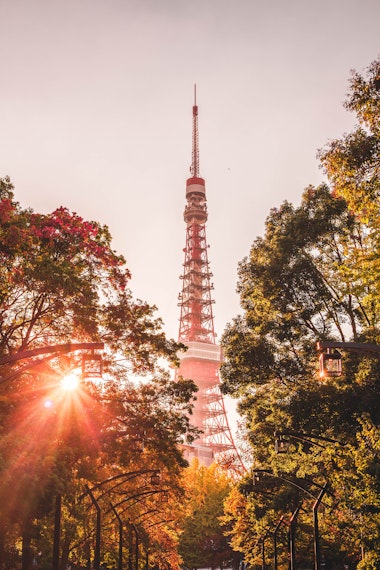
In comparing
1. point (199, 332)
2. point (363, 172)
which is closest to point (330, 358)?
point (363, 172)

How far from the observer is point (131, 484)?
34875mm

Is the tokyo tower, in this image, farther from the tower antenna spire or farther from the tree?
the tree

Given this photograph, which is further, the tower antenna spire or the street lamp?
the tower antenna spire

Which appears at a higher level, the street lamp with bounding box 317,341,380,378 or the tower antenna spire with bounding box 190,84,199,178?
the tower antenna spire with bounding box 190,84,199,178

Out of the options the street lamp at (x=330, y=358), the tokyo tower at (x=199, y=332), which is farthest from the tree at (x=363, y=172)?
the tokyo tower at (x=199, y=332)

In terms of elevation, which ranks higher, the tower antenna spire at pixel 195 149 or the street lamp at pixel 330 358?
the tower antenna spire at pixel 195 149

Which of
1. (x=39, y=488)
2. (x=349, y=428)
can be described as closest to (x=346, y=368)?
(x=349, y=428)

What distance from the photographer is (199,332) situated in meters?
124

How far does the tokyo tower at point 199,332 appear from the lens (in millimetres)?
114875

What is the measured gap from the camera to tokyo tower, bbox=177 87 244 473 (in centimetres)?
11488

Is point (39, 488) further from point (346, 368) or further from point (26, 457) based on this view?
point (346, 368)

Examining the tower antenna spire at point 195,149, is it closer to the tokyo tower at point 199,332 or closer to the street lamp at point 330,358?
the tokyo tower at point 199,332

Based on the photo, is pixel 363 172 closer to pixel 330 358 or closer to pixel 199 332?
pixel 330 358

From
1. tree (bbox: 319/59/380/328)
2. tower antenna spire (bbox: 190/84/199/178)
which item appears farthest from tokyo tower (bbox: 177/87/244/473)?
tree (bbox: 319/59/380/328)
